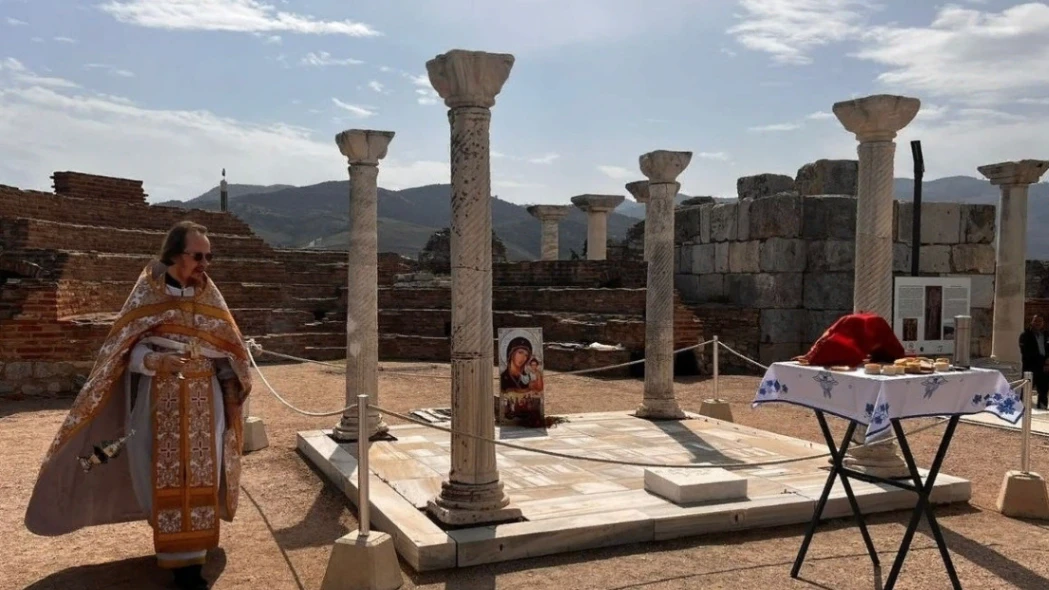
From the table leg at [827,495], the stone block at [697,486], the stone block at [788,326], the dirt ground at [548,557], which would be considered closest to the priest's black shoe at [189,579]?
the dirt ground at [548,557]

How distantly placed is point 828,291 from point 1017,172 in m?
4.10

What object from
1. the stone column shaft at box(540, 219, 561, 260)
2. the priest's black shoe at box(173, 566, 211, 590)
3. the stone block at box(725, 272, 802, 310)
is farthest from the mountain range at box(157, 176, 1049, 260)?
the priest's black shoe at box(173, 566, 211, 590)

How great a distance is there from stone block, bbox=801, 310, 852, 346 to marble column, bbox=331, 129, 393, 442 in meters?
10.8

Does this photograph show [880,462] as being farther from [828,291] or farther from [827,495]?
[828,291]

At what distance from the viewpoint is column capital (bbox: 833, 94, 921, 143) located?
696 centimetres

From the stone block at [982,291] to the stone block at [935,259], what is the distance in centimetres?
80

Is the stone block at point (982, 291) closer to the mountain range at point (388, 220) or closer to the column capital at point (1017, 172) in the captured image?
the column capital at point (1017, 172)

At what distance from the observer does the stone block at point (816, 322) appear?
53.9ft

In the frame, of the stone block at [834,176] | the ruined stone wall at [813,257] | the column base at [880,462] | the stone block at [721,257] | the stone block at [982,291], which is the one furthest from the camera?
the stone block at [834,176]

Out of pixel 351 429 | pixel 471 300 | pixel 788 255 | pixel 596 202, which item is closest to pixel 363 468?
pixel 471 300

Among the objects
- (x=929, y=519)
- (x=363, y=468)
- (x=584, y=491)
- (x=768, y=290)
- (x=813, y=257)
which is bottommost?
(x=584, y=491)

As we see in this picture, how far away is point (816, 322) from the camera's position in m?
16.5

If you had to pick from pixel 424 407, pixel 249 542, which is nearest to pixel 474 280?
pixel 249 542

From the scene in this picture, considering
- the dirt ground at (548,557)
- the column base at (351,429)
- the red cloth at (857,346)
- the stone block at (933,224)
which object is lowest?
the dirt ground at (548,557)
